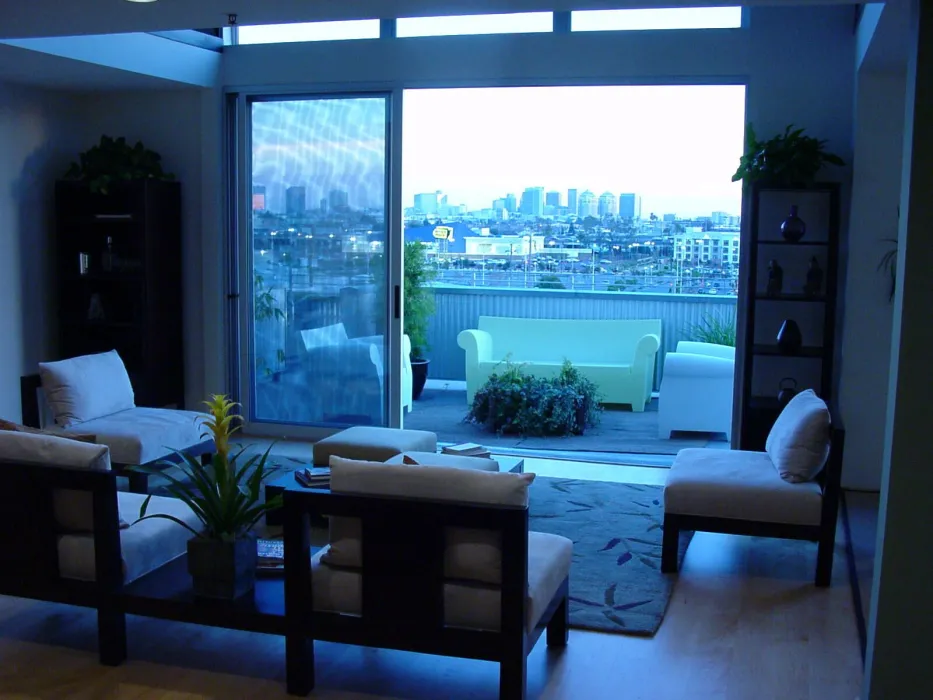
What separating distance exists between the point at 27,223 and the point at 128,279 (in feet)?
2.59

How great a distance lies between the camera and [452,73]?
646cm

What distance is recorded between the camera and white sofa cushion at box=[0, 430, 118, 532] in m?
3.48

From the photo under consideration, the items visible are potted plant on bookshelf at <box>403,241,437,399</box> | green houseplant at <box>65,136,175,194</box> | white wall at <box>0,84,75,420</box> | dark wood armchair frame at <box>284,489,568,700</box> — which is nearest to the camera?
dark wood armchair frame at <box>284,489,568,700</box>

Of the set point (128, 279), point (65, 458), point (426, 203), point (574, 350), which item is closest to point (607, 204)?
point (574, 350)

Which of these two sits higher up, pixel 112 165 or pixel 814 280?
pixel 112 165

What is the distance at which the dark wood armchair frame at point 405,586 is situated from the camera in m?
3.04

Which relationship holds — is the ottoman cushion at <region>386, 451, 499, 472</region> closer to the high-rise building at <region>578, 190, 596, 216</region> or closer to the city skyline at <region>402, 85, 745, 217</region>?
the city skyline at <region>402, 85, 745, 217</region>

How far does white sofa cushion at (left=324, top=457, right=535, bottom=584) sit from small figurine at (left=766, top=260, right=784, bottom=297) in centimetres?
319

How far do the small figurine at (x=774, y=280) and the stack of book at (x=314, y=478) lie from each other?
2.90 meters

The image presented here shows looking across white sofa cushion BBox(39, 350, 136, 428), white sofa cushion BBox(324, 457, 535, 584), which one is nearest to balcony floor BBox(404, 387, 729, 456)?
white sofa cushion BBox(39, 350, 136, 428)

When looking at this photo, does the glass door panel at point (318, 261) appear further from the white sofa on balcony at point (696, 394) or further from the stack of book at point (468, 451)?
the white sofa on balcony at point (696, 394)

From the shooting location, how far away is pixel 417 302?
9.16 m

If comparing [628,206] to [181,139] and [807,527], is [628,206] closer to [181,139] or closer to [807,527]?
[181,139]

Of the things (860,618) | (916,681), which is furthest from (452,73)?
(916,681)
